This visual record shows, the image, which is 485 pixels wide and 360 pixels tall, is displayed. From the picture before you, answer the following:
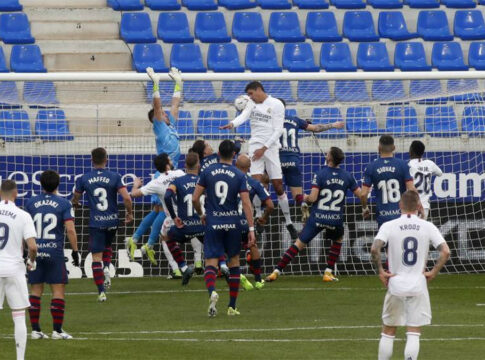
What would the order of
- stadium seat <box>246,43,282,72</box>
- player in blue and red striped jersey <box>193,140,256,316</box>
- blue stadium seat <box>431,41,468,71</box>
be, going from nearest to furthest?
player in blue and red striped jersey <box>193,140,256,316</box>
stadium seat <box>246,43,282,72</box>
blue stadium seat <box>431,41,468,71</box>

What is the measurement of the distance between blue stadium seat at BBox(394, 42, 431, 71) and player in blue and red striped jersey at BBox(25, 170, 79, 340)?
14.2 metres

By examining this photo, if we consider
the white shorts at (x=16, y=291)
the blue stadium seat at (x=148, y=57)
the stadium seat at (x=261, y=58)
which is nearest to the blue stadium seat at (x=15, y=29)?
the blue stadium seat at (x=148, y=57)

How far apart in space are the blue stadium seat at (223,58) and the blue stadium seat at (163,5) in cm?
147

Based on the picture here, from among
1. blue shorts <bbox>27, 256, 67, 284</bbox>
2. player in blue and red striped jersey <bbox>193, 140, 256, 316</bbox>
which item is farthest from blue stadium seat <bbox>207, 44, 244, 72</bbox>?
blue shorts <bbox>27, 256, 67, 284</bbox>

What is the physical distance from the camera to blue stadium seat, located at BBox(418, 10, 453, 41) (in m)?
26.6

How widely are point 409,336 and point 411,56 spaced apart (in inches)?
649

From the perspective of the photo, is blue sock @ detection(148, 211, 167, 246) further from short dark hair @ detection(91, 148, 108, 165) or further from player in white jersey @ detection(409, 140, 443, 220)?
player in white jersey @ detection(409, 140, 443, 220)

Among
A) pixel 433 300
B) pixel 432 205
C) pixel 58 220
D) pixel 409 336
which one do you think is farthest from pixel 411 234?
pixel 432 205

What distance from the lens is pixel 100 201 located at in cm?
1593

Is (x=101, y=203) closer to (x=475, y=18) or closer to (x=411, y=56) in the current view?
(x=411, y=56)

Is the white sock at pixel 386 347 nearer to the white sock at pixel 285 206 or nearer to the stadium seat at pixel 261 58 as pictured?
the white sock at pixel 285 206

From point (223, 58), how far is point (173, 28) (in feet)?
4.65

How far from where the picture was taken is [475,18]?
26844 mm

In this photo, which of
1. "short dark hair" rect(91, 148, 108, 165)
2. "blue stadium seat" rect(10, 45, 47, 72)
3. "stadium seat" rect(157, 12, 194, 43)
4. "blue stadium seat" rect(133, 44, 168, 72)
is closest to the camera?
"short dark hair" rect(91, 148, 108, 165)
